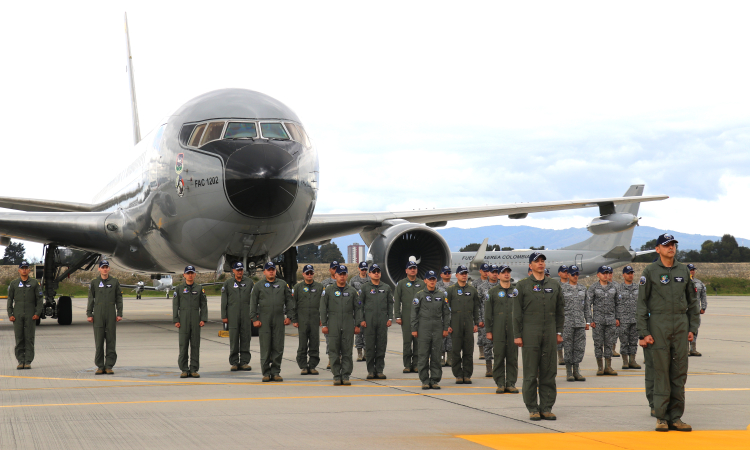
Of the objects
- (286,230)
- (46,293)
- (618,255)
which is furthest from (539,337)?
(618,255)

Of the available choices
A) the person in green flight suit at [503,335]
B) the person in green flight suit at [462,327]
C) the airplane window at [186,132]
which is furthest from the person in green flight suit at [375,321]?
the airplane window at [186,132]

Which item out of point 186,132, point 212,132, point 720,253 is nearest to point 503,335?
point 212,132

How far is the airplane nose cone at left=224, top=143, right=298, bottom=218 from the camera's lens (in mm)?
12523

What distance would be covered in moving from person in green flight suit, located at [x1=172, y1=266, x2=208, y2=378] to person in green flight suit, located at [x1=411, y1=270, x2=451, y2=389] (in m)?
3.16

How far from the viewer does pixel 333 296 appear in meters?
10.2

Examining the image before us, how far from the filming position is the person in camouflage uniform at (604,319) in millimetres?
11045

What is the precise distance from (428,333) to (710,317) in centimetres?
1956

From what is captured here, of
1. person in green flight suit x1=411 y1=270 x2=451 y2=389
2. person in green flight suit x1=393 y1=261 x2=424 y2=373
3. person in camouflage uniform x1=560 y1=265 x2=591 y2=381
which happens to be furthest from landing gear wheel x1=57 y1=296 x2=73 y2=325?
person in camouflage uniform x1=560 y1=265 x2=591 y2=381

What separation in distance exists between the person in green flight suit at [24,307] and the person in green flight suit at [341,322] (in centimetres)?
484

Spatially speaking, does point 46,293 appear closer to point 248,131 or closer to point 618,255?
point 248,131

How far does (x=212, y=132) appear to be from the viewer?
1330 centimetres

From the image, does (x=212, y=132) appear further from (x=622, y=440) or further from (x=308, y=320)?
(x=622, y=440)

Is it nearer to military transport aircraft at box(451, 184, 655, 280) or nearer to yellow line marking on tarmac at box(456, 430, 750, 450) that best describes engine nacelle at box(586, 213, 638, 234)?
yellow line marking on tarmac at box(456, 430, 750, 450)

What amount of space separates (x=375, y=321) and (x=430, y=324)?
975 mm
